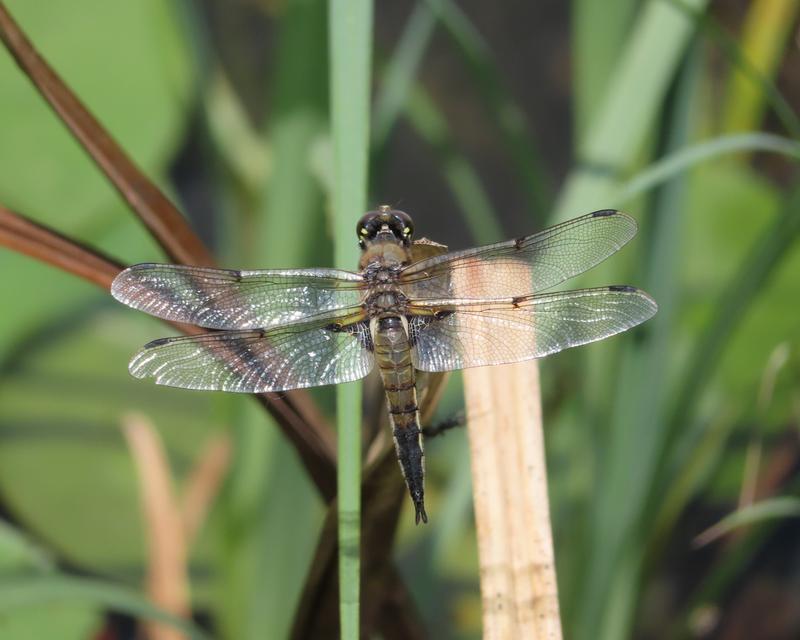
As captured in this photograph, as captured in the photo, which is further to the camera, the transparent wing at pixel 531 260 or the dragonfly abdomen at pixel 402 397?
the transparent wing at pixel 531 260

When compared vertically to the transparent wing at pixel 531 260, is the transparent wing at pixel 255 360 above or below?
below

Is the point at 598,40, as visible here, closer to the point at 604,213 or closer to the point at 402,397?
A: the point at 604,213

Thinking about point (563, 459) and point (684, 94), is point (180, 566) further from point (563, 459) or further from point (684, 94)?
point (684, 94)

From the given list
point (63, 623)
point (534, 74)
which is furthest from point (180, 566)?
point (534, 74)

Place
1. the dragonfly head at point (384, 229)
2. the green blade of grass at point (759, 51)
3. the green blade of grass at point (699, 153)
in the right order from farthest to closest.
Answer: the green blade of grass at point (759, 51) → the dragonfly head at point (384, 229) → the green blade of grass at point (699, 153)

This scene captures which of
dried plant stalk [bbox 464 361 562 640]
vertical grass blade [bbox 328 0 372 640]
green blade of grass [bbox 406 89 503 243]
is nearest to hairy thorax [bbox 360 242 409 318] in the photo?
dried plant stalk [bbox 464 361 562 640]

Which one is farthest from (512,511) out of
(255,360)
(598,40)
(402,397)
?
(598,40)

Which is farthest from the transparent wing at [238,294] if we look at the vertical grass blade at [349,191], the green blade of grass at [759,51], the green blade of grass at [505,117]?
the green blade of grass at [759,51]

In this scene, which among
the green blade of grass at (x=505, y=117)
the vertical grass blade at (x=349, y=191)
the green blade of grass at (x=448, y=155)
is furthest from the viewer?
the green blade of grass at (x=448, y=155)

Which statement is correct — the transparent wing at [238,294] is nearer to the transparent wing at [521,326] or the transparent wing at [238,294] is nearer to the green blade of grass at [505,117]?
the transparent wing at [521,326]
